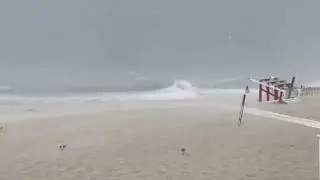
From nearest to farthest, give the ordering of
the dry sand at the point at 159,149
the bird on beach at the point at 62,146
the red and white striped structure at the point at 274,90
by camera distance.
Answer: the dry sand at the point at 159,149 → the bird on beach at the point at 62,146 → the red and white striped structure at the point at 274,90

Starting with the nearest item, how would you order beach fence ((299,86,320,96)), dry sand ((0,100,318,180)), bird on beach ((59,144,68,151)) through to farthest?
dry sand ((0,100,318,180))
bird on beach ((59,144,68,151))
beach fence ((299,86,320,96))

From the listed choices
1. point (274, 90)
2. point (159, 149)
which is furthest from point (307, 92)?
point (159, 149)

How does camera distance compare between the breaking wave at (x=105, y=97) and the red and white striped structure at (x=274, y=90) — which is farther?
the breaking wave at (x=105, y=97)

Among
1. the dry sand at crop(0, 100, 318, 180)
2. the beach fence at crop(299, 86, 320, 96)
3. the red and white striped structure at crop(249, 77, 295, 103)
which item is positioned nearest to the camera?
the dry sand at crop(0, 100, 318, 180)

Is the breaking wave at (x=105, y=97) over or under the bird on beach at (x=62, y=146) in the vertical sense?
over

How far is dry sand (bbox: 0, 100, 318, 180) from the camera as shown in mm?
8156

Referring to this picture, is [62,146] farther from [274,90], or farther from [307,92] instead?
[307,92]

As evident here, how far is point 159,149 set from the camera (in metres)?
10.0

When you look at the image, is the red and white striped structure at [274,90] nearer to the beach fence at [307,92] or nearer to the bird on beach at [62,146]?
the beach fence at [307,92]

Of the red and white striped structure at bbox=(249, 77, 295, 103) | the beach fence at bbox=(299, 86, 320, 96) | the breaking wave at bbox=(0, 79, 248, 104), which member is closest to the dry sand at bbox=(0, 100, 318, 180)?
the red and white striped structure at bbox=(249, 77, 295, 103)

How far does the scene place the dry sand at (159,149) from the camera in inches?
321

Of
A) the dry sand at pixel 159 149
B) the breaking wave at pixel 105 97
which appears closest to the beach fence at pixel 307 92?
the breaking wave at pixel 105 97

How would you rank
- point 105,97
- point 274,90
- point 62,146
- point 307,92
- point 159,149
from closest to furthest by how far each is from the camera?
point 159,149, point 62,146, point 274,90, point 307,92, point 105,97

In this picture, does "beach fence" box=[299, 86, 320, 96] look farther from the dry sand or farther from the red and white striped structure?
the dry sand
